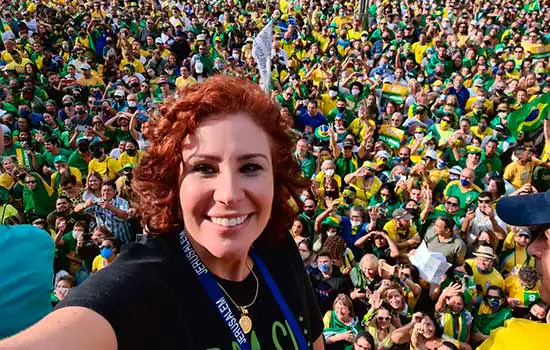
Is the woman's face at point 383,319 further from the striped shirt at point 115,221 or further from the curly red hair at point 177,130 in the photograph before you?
the curly red hair at point 177,130

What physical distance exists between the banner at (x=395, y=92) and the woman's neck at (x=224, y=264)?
8.79 m

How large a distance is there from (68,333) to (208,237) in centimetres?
46

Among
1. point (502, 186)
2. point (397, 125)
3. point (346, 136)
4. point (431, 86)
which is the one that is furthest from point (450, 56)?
point (502, 186)

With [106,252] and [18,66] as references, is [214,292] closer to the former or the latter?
[106,252]

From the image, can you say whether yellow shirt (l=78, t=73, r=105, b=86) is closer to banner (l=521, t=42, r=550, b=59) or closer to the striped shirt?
the striped shirt

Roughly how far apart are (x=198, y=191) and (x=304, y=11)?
15104 mm

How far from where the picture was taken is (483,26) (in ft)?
41.4

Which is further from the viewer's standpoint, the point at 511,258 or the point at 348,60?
the point at 348,60

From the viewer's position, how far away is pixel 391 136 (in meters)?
8.46

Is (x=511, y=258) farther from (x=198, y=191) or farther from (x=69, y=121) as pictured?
(x=69, y=121)

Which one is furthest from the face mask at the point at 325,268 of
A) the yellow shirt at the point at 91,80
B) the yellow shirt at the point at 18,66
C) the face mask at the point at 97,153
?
the yellow shirt at the point at 18,66

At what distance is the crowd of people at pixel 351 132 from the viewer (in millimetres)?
4965

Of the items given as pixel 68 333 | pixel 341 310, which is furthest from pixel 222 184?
pixel 341 310

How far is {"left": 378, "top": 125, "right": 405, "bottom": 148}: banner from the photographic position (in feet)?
27.4
